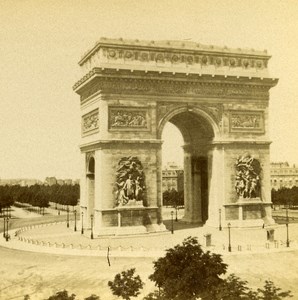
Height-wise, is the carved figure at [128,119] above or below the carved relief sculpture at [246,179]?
above

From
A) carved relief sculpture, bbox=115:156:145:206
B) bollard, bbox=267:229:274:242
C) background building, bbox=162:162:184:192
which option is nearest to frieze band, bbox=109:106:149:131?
carved relief sculpture, bbox=115:156:145:206

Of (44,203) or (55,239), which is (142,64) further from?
(44,203)

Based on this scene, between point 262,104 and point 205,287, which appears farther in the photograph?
point 262,104

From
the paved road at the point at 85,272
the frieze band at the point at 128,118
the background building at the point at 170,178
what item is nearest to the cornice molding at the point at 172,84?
the frieze band at the point at 128,118

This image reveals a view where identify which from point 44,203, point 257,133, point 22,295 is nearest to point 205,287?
point 22,295

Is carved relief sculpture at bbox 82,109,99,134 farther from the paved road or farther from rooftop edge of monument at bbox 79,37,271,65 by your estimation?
the paved road

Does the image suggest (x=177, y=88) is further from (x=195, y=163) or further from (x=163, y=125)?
(x=195, y=163)

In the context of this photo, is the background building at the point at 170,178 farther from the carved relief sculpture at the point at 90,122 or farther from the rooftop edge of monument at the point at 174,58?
the rooftop edge of monument at the point at 174,58
